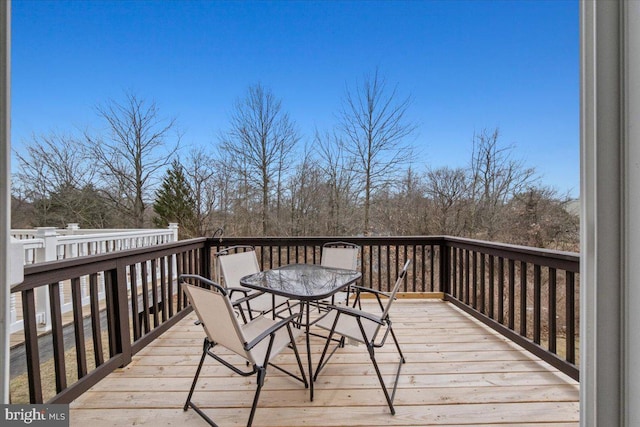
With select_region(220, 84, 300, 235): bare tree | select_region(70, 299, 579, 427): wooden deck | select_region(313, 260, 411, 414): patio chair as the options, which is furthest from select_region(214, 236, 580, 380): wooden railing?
select_region(220, 84, 300, 235): bare tree

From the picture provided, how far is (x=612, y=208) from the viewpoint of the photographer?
0.80 metres

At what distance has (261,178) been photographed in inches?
293

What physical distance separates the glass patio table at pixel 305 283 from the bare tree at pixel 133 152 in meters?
7.35

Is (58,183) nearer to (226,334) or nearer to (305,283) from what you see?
(305,283)

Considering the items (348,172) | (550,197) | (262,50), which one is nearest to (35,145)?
(262,50)

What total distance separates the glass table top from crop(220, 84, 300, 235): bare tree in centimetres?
483

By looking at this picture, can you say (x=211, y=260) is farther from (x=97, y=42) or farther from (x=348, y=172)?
(x=97, y=42)

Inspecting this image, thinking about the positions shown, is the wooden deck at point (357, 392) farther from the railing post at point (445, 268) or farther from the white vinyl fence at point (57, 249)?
the white vinyl fence at point (57, 249)

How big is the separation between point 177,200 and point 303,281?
7289mm

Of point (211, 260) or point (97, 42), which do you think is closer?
point (211, 260)

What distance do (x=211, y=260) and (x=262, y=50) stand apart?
5.27 meters

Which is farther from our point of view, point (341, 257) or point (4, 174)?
point (341, 257)

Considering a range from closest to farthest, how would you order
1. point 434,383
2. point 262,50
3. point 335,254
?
point 434,383 < point 335,254 < point 262,50

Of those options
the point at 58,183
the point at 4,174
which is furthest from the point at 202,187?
the point at 4,174
